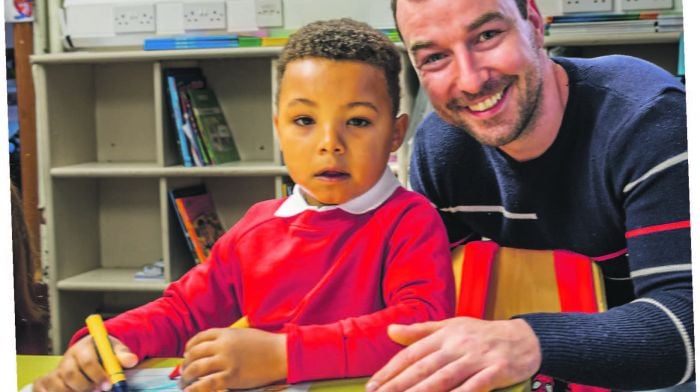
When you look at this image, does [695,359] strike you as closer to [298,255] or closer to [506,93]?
[506,93]

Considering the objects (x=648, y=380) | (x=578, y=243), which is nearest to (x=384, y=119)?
(x=578, y=243)

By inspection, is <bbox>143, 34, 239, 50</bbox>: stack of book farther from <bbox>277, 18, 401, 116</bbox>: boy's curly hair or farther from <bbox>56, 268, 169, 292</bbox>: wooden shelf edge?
<bbox>56, 268, 169, 292</bbox>: wooden shelf edge

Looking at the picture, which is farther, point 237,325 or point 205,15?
point 205,15

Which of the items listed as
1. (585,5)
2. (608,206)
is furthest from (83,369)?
(585,5)

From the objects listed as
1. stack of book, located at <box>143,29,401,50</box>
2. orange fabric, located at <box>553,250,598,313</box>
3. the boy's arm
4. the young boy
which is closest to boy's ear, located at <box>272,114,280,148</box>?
the young boy

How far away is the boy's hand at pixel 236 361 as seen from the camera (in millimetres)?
1131

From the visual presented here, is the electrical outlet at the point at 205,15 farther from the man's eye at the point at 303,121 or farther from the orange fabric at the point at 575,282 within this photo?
the orange fabric at the point at 575,282

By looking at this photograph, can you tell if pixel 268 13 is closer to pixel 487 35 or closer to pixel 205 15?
pixel 205 15

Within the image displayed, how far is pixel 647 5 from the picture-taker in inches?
48.0

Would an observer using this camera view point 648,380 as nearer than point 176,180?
Yes

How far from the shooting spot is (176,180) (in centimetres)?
138

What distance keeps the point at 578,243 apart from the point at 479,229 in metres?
0.14

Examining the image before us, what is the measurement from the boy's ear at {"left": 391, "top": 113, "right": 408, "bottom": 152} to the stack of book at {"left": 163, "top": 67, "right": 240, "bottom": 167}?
0.29 meters

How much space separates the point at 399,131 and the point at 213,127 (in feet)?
1.12
